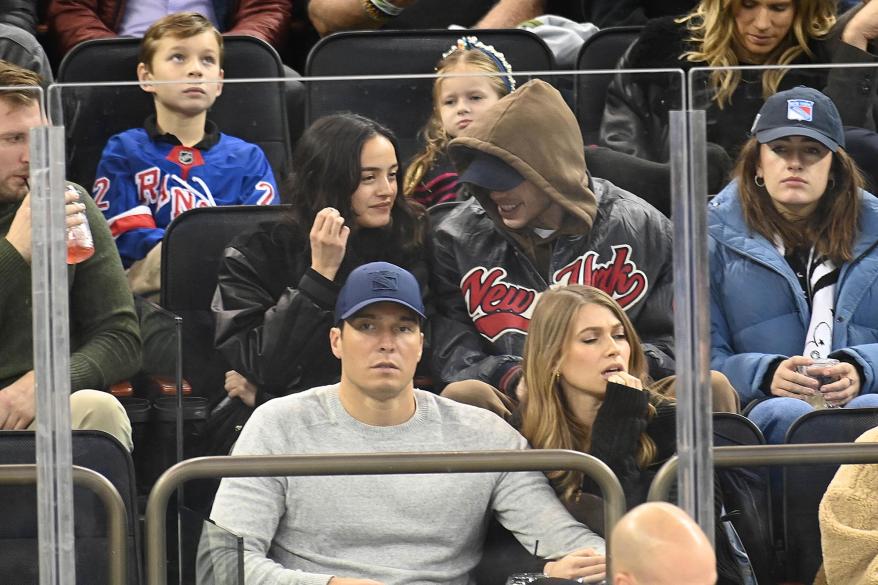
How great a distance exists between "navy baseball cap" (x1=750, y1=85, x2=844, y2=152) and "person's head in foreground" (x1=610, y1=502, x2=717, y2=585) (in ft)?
2.45

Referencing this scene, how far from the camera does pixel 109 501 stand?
7.66 ft

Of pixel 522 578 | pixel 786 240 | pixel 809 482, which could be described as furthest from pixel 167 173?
pixel 809 482

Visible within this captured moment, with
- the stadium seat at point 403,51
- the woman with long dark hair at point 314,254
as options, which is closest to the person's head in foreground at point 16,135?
the woman with long dark hair at point 314,254

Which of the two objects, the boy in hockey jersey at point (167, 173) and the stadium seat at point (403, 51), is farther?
the stadium seat at point (403, 51)

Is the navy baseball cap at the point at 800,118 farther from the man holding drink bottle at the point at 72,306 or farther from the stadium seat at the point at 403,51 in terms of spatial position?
the stadium seat at the point at 403,51

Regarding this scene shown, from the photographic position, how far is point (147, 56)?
146 inches

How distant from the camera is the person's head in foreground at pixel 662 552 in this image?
73.8 inches

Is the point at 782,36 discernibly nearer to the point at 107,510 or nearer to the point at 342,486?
the point at 342,486

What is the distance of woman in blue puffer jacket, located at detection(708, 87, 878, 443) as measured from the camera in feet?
7.92

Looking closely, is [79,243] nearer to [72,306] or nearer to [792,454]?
[72,306]

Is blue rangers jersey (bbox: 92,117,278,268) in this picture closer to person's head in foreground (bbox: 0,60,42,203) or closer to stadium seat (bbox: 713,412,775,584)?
person's head in foreground (bbox: 0,60,42,203)

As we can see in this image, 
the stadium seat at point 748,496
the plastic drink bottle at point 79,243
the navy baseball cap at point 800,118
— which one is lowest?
the stadium seat at point 748,496

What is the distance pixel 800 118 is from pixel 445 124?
1.86 feet

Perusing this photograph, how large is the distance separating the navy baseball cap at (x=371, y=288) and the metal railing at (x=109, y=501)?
0.44 m
